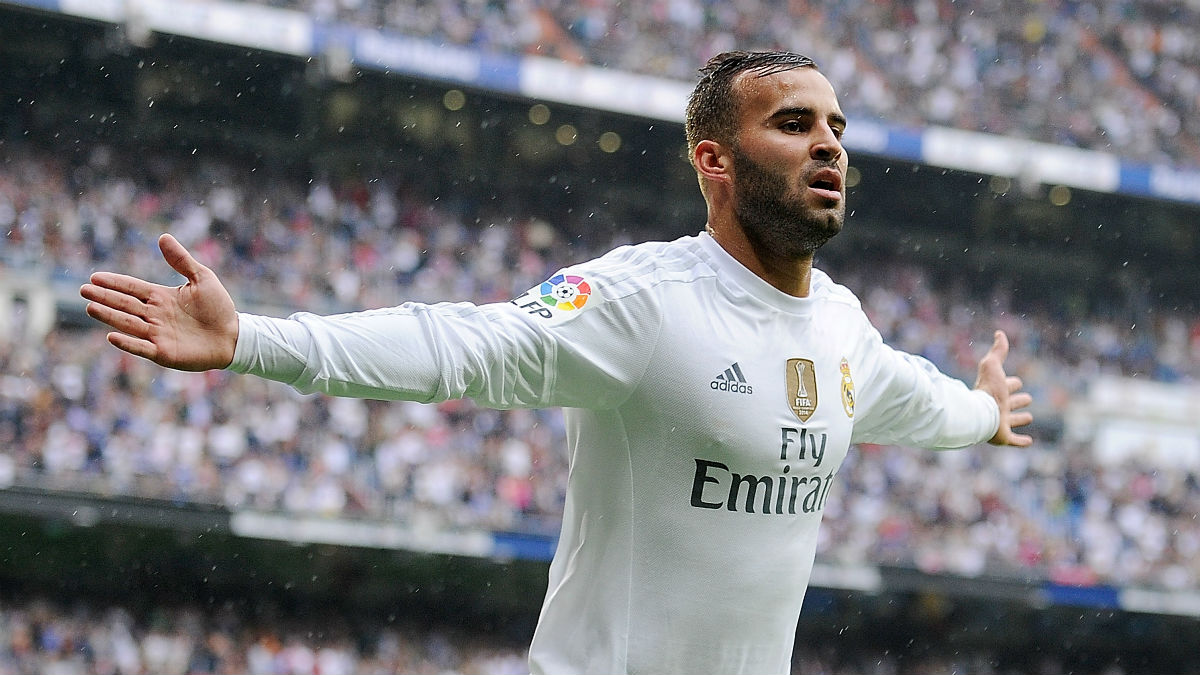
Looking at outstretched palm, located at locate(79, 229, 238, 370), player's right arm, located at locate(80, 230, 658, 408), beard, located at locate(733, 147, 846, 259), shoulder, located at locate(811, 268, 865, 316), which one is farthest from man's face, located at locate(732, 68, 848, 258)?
outstretched palm, located at locate(79, 229, 238, 370)

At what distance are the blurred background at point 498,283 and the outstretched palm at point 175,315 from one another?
38.1ft

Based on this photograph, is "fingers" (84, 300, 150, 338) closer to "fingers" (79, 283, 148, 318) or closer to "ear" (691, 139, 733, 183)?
"fingers" (79, 283, 148, 318)

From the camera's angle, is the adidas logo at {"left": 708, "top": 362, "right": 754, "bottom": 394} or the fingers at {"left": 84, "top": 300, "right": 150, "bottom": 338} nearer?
the fingers at {"left": 84, "top": 300, "right": 150, "bottom": 338}

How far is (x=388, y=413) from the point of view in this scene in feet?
50.1

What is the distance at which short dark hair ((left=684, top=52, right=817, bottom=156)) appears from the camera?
301cm

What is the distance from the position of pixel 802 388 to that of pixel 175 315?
125cm

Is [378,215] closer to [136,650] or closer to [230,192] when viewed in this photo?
[230,192]

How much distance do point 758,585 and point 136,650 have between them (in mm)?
12537

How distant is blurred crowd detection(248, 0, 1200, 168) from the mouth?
45.9 feet

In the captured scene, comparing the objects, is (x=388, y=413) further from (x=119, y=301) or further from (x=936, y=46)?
(x=119, y=301)

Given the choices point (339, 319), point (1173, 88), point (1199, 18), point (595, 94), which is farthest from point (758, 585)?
point (1199, 18)

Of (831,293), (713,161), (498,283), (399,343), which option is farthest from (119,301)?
(498,283)

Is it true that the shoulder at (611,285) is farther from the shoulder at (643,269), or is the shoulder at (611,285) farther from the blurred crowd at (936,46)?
the blurred crowd at (936,46)

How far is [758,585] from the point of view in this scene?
2822 millimetres
